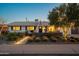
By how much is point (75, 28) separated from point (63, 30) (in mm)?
492

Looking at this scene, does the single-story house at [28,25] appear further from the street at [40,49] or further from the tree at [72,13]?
the tree at [72,13]

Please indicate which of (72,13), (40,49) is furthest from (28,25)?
(72,13)

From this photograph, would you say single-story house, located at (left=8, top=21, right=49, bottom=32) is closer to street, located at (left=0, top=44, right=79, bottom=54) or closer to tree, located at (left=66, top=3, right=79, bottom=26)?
street, located at (left=0, top=44, right=79, bottom=54)

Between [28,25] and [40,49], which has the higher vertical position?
[28,25]

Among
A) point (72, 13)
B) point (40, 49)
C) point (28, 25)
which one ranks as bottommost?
point (40, 49)

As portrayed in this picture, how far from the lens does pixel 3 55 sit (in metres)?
11.5

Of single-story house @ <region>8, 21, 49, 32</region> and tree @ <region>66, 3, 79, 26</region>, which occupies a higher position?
tree @ <region>66, 3, 79, 26</region>

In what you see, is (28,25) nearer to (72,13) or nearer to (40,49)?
(40,49)

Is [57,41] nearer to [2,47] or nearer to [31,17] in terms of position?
[31,17]

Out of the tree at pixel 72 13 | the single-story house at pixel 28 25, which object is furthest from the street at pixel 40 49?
the tree at pixel 72 13

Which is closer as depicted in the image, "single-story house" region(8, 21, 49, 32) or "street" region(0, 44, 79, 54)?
"street" region(0, 44, 79, 54)

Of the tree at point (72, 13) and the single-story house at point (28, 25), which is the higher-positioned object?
the tree at point (72, 13)

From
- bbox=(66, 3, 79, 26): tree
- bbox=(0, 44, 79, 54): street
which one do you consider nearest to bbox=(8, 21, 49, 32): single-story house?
bbox=(0, 44, 79, 54): street

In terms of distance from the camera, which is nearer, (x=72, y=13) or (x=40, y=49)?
(x=40, y=49)
